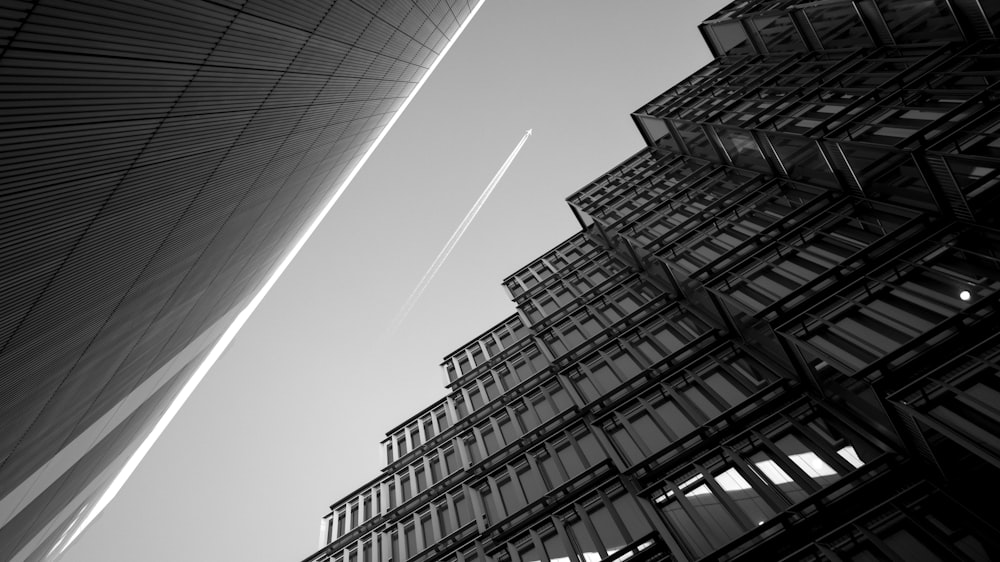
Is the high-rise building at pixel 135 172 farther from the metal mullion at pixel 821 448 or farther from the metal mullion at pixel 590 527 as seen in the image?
the metal mullion at pixel 821 448

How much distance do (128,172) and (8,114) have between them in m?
3.71

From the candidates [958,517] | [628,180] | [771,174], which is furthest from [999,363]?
[628,180]

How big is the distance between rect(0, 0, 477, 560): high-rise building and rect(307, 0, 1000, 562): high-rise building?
1518cm

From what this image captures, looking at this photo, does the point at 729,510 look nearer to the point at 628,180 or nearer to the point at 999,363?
the point at 999,363

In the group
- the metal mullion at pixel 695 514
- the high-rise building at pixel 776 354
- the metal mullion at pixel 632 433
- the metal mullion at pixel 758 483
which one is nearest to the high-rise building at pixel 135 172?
the high-rise building at pixel 776 354

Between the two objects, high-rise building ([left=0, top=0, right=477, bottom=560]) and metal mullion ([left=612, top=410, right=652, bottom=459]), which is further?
metal mullion ([left=612, top=410, right=652, bottom=459])

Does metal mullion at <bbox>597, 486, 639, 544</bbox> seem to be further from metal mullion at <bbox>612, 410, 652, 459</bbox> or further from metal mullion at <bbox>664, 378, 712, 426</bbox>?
metal mullion at <bbox>664, 378, 712, 426</bbox>

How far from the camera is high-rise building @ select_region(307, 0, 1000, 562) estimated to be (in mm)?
14586

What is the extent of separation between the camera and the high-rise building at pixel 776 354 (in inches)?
574

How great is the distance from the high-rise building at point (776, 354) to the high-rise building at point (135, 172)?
15.2 meters

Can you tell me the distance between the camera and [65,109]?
9352 millimetres

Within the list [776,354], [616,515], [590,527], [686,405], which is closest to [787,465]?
[776,354]

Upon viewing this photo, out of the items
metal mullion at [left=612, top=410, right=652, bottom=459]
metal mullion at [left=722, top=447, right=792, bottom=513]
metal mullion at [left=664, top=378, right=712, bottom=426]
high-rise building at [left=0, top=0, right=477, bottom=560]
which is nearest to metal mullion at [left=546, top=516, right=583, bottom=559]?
metal mullion at [left=612, top=410, right=652, bottom=459]

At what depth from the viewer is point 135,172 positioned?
12.2 metres
